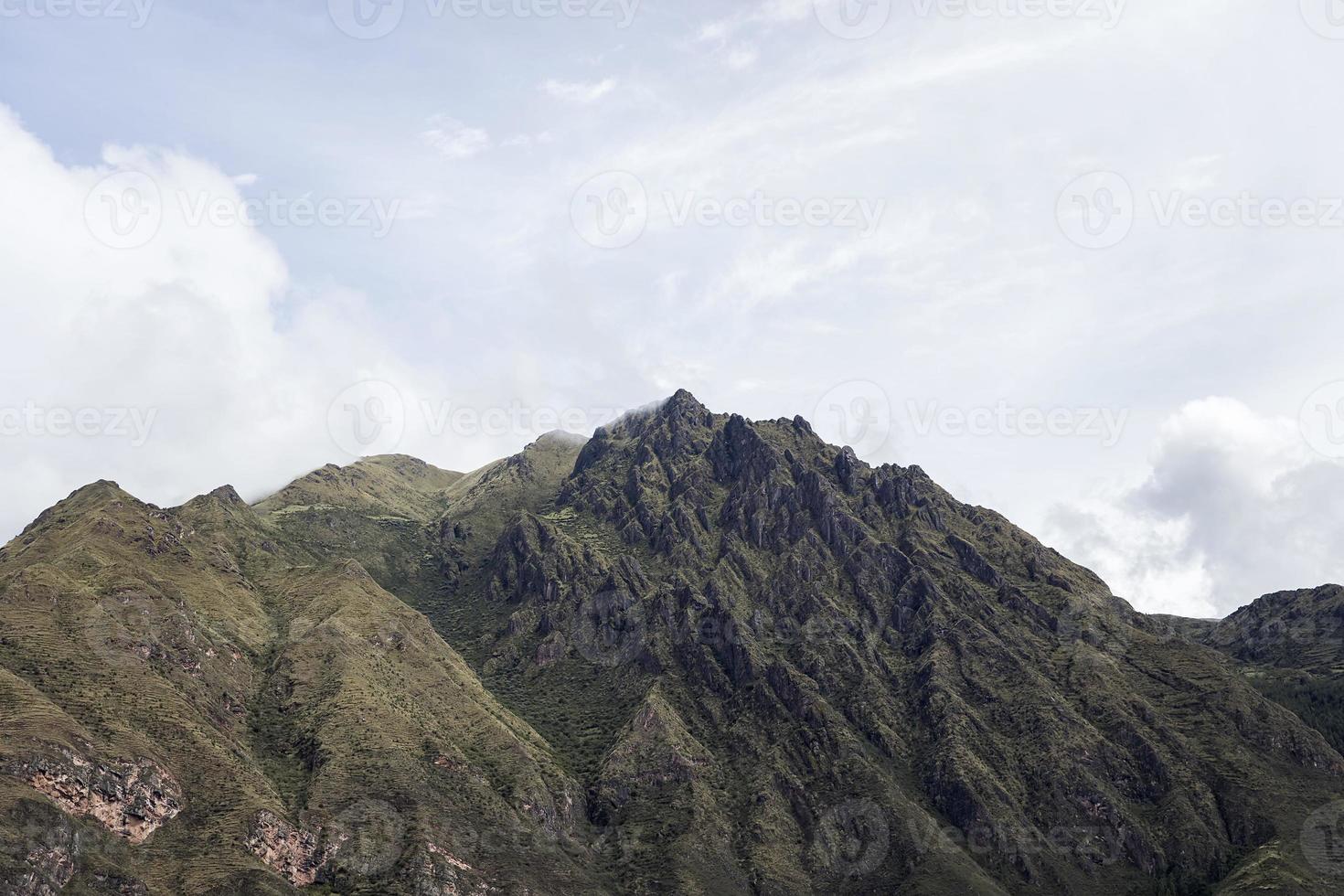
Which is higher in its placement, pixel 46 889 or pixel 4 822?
pixel 4 822

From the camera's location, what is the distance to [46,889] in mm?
199000

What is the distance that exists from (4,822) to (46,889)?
54.0 ft

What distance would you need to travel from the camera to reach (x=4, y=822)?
200m
